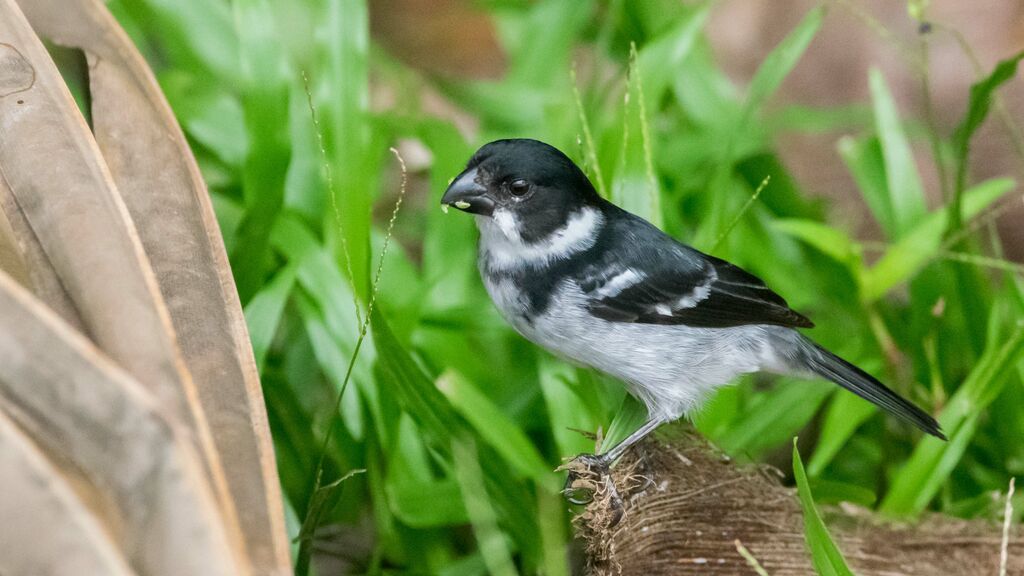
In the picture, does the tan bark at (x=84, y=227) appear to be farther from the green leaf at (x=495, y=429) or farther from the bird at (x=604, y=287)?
the green leaf at (x=495, y=429)

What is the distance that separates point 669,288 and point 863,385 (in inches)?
20.7

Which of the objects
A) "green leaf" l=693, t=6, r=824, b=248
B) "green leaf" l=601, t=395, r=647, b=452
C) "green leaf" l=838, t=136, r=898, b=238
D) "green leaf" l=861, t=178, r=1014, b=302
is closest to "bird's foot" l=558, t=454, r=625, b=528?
"green leaf" l=601, t=395, r=647, b=452

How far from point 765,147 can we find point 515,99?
81 centimetres

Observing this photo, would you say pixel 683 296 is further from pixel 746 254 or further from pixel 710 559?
pixel 746 254

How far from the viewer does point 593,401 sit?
89.5 inches

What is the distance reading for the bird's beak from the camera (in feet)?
6.16

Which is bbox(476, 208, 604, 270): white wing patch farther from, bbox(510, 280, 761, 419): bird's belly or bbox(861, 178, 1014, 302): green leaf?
bbox(861, 178, 1014, 302): green leaf

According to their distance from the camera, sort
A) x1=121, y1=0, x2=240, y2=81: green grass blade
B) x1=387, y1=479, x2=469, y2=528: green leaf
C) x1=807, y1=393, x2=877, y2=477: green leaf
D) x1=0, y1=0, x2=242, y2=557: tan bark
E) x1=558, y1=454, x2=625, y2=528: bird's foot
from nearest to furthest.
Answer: x1=0, y1=0, x2=242, y2=557: tan bark, x1=558, y1=454, x2=625, y2=528: bird's foot, x1=387, y1=479, x2=469, y2=528: green leaf, x1=807, y1=393, x2=877, y2=477: green leaf, x1=121, y1=0, x2=240, y2=81: green grass blade

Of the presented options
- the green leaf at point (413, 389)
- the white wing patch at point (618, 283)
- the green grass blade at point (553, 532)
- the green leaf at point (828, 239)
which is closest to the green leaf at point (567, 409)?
the green grass blade at point (553, 532)

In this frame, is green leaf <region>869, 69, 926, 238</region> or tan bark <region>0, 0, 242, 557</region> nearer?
tan bark <region>0, 0, 242, 557</region>

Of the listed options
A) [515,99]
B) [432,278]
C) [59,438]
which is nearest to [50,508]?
[59,438]

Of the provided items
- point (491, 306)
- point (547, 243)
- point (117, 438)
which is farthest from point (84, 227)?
point (491, 306)

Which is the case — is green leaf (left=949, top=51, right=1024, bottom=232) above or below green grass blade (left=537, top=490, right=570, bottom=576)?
above

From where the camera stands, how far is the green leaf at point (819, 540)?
5.08ft
